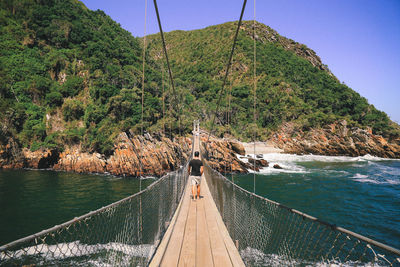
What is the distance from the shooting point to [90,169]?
16312mm

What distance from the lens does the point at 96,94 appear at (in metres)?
19.6

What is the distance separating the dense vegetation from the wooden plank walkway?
6.21 meters

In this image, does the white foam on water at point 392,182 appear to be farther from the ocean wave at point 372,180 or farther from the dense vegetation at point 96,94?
the dense vegetation at point 96,94

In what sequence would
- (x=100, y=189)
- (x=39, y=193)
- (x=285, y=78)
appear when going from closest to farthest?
(x=39, y=193), (x=100, y=189), (x=285, y=78)

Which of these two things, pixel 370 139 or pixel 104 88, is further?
pixel 370 139

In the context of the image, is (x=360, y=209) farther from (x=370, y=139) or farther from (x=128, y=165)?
(x=370, y=139)

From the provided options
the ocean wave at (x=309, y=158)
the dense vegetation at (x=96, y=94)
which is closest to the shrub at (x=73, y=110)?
the dense vegetation at (x=96, y=94)

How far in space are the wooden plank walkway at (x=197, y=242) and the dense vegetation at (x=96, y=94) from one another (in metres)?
6.21

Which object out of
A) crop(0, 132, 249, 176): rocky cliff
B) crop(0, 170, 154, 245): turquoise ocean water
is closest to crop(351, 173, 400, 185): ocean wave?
crop(0, 132, 249, 176): rocky cliff

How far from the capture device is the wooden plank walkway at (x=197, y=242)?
2.23 meters

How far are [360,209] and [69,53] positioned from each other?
93.7 feet

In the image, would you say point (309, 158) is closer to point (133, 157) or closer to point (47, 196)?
point (133, 157)

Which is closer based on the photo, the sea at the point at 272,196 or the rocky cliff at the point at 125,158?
the sea at the point at 272,196

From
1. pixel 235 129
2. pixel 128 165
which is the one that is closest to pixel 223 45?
pixel 235 129
